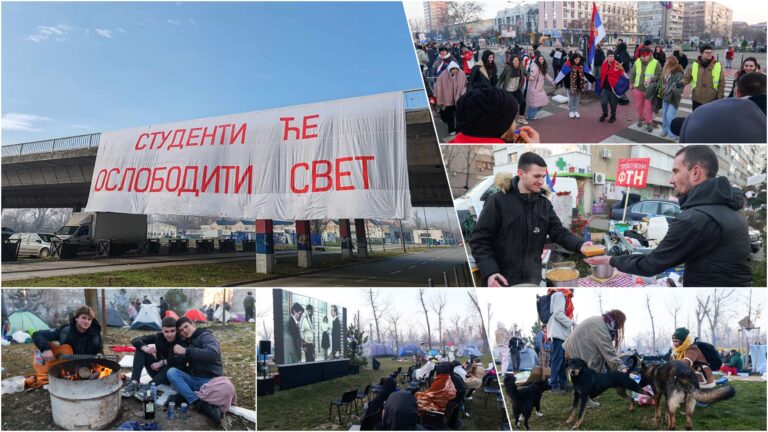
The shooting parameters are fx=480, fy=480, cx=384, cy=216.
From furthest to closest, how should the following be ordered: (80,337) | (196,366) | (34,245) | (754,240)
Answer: (34,245), (80,337), (196,366), (754,240)

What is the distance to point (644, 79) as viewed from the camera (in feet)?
13.5

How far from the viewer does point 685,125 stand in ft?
13.0

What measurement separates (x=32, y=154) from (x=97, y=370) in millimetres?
11476

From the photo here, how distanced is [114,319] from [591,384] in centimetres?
490

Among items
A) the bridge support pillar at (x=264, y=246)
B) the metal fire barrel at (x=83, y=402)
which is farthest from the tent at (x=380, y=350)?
the bridge support pillar at (x=264, y=246)

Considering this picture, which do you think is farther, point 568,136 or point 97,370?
point 97,370

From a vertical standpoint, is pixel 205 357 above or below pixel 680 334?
below

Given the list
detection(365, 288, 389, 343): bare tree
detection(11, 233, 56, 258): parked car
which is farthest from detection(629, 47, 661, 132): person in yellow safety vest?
detection(11, 233, 56, 258): parked car

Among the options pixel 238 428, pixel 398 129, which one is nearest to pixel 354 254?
pixel 398 129

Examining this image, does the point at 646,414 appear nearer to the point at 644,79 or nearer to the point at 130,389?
the point at 644,79

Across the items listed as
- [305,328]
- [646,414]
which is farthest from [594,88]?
[305,328]

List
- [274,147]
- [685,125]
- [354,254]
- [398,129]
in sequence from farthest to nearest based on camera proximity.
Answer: [354,254], [274,147], [398,129], [685,125]

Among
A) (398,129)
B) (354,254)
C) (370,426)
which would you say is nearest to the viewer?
(370,426)

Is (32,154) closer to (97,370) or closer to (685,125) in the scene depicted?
(97,370)
